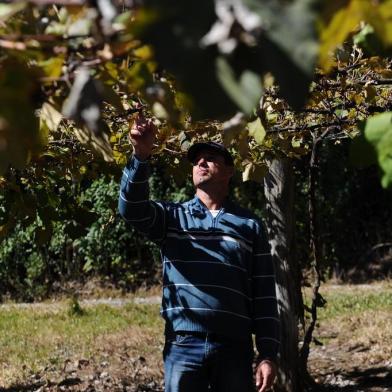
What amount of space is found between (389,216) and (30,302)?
5.28 metres

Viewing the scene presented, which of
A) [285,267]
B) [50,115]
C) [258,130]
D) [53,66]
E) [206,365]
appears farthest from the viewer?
[285,267]

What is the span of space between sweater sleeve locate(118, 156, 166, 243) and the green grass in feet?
10.8

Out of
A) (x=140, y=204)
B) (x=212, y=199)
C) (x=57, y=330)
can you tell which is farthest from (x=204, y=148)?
(x=57, y=330)

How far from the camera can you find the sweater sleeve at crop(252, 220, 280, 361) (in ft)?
10.5

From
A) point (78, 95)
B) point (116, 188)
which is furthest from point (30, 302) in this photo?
point (78, 95)

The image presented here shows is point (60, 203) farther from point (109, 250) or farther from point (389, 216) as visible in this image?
point (389, 216)

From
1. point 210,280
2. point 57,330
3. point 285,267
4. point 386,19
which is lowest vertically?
point 57,330

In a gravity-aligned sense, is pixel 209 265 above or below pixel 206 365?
above

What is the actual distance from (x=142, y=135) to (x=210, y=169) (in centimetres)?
61

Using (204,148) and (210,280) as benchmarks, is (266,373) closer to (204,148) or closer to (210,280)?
(210,280)

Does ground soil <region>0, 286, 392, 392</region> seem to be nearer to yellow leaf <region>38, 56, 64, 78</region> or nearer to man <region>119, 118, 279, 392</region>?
man <region>119, 118, 279, 392</region>

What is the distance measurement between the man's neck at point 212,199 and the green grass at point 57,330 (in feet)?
10.9

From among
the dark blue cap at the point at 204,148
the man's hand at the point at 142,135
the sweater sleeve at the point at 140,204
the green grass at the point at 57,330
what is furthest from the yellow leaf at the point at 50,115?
the green grass at the point at 57,330

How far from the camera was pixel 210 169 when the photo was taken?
3230mm
